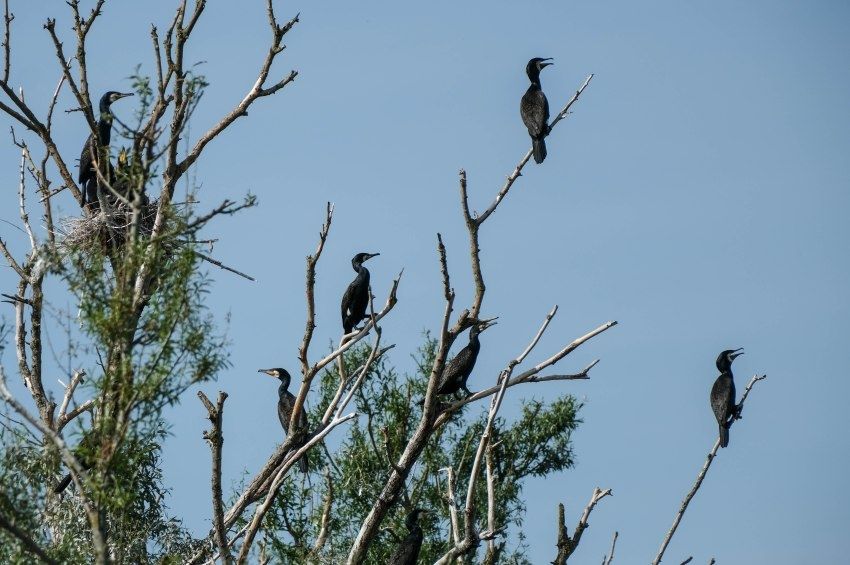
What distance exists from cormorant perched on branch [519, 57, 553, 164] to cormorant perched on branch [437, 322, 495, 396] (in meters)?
2.21

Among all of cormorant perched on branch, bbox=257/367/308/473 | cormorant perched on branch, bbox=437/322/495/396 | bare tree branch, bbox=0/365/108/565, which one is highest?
cormorant perched on branch, bbox=257/367/308/473

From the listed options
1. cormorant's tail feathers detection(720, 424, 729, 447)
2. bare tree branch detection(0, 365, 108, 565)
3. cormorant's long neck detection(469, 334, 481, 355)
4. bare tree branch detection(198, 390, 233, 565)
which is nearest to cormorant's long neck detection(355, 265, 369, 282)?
cormorant's long neck detection(469, 334, 481, 355)

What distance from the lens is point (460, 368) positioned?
15.0m

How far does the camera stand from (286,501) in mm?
17875

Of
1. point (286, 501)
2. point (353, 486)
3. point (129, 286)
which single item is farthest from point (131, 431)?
point (353, 486)

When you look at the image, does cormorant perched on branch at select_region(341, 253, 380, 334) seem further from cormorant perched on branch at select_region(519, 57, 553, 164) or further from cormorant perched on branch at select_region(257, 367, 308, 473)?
cormorant perched on branch at select_region(519, 57, 553, 164)

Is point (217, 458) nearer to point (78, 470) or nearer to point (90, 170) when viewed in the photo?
point (78, 470)

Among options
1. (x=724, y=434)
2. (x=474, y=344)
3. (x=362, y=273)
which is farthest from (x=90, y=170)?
(x=724, y=434)

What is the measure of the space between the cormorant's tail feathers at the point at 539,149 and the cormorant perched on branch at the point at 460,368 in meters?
2.14

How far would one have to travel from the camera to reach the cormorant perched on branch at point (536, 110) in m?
16.0

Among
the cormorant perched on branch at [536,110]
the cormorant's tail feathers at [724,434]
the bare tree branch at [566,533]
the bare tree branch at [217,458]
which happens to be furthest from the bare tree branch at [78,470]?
the cormorant's tail feathers at [724,434]

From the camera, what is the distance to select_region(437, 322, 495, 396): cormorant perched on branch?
49.2 ft

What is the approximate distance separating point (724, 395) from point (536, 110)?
4210 mm

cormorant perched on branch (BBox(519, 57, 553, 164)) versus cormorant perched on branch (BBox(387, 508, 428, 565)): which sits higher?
cormorant perched on branch (BBox(519, 57, 553, 164))
